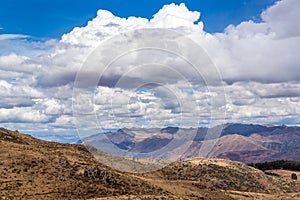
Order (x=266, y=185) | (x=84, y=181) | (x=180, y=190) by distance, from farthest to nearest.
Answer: (x=266, y=185), (x=180, y=190), (x=84, y=181)

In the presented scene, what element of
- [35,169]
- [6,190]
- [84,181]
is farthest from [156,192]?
[6,190]

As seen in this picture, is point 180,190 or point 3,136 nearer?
point 180,190

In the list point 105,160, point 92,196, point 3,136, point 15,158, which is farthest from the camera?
point 105,160

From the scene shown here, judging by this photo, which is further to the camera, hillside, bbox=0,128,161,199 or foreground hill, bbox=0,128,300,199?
foreground hill, bbox=0,128,300,199

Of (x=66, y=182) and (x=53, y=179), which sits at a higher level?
(x=53, y=179)

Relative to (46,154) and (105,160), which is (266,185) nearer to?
(105,160)

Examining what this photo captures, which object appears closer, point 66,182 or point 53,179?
point 66,182

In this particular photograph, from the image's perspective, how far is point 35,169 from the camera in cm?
10006

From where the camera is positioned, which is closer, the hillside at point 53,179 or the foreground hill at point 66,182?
the hillside at point 53,179

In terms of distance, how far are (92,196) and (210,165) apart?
11567 cm

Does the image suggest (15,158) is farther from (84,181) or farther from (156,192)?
(156,192)

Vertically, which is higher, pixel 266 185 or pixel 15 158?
pixel 15 158

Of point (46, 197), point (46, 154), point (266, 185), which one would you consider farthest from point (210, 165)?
point (46, 197)

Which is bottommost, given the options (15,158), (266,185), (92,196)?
(266,185)
